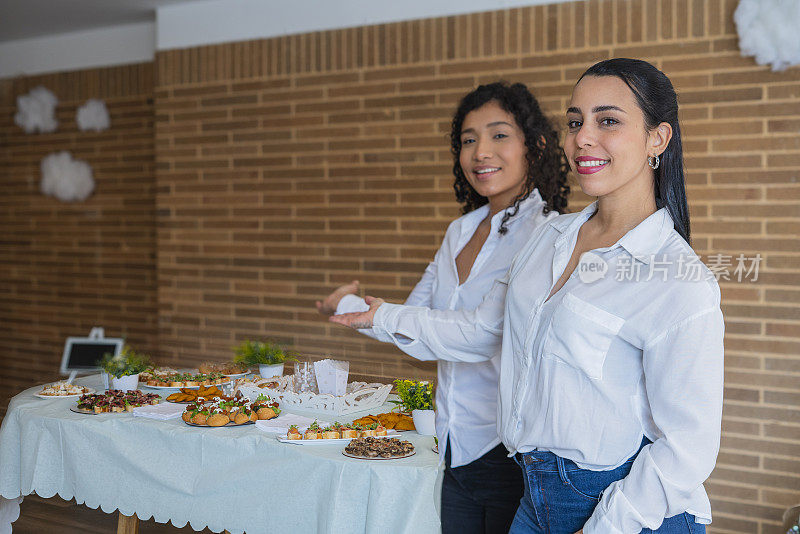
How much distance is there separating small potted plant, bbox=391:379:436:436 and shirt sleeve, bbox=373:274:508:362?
32 cm

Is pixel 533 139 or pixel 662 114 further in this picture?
pixel 533 139

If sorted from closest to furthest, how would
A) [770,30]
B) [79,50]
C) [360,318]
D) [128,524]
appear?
[360,318] < [128,524] < [770,30] < [79,50]

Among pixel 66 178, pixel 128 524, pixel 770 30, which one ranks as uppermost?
pixel 770 30

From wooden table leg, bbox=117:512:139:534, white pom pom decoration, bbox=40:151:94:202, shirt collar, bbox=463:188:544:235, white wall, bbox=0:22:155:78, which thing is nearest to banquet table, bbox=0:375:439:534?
wooden table leg, bbox=117:512:139:534

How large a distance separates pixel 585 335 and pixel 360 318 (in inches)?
31.3

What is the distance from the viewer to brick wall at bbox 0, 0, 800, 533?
10.9 feet

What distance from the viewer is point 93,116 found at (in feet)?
18.9

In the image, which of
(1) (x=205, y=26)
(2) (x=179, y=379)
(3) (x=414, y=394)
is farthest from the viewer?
(1) (x=205, y=26)

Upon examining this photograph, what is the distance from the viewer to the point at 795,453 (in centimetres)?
328

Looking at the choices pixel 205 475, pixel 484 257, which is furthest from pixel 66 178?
pixel 484 257

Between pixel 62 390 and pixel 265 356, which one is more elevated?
pixel 265 356

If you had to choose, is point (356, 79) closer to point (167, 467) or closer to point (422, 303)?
point (422, 303)

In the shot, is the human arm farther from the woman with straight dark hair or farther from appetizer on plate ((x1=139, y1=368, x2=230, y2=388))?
appetizer on plate ((x1=139, y1=368, x2=230, y2=388))

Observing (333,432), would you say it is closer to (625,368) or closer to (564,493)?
(564,493)
